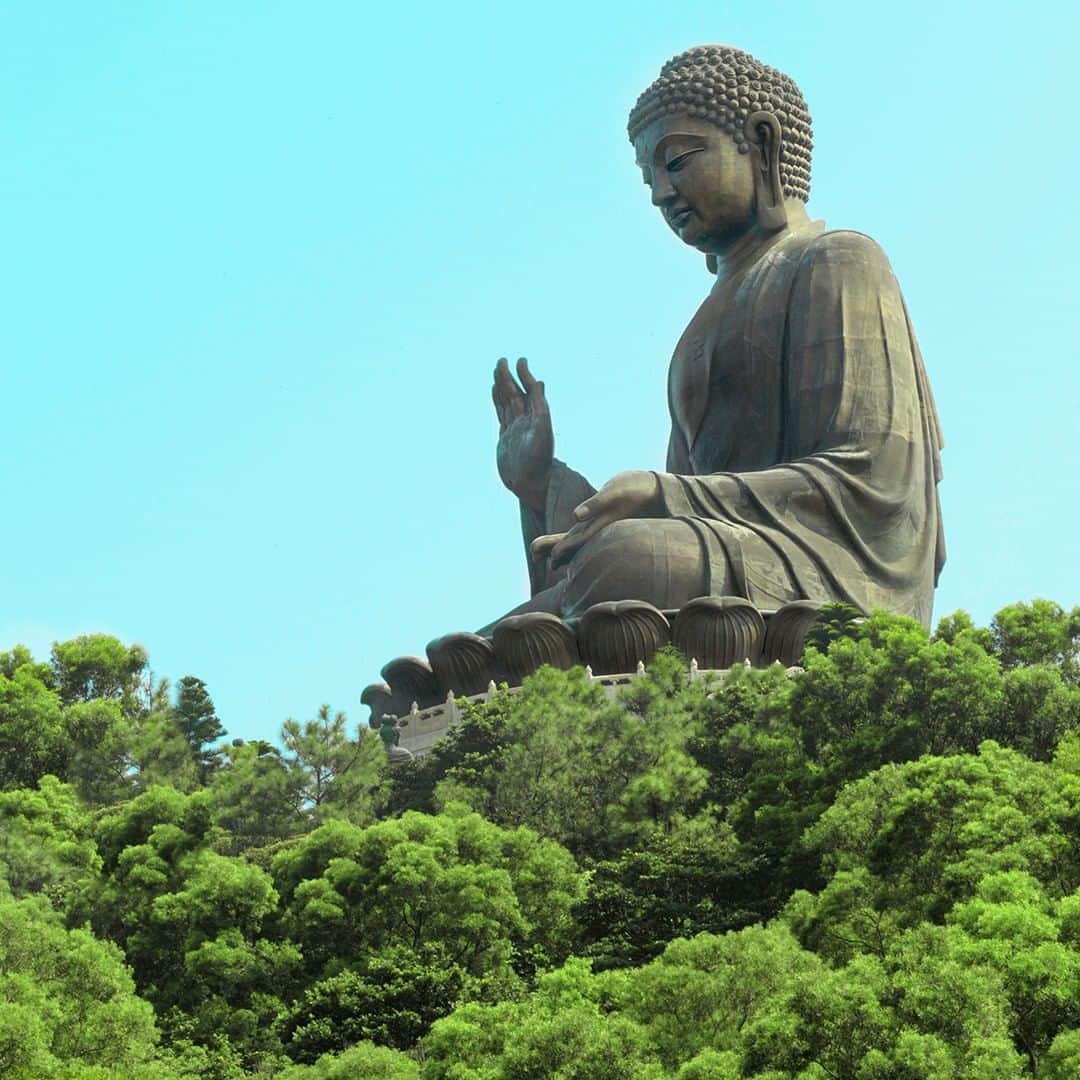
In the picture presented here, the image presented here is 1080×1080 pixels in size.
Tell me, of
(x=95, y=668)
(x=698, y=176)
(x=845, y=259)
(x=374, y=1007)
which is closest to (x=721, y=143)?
(x=698, y=176)

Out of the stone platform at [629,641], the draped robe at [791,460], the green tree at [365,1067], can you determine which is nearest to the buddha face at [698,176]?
the draped robe at [791,460]

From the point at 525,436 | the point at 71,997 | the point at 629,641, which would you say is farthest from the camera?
the point at 525,436

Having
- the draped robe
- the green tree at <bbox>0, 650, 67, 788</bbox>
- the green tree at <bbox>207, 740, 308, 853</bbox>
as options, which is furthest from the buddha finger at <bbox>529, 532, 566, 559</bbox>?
the green tree at <bbox>207, 740, 308, 853</bbox>

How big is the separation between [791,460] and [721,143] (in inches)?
145

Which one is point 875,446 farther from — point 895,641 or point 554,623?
point 895,641

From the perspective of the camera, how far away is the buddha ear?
3397cm

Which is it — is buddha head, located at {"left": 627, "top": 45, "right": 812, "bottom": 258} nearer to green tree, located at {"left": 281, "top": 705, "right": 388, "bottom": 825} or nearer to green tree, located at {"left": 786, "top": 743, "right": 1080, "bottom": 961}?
green tree, located at {"left": 281, "top": 705, "right": 388, "bottom": 825}

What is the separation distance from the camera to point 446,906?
2134cm

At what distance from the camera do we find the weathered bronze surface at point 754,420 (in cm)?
3119

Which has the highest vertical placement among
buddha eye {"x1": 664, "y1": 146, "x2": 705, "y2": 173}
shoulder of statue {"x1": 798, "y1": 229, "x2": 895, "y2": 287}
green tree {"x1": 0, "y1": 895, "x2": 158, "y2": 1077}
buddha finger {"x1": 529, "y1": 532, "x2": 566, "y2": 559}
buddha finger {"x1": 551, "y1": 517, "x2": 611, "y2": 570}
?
buddha eye {"x1": 664, "y1": 146, "x2": 705, "y2": 173}

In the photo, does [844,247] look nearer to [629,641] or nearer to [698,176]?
[698,176]

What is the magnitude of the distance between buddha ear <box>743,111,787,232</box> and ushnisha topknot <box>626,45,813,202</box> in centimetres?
8

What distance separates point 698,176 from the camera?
33.9m

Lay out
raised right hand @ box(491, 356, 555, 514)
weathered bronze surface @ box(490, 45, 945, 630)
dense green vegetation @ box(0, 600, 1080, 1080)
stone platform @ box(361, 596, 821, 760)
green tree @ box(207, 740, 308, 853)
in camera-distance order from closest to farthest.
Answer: dense green vegetation @ box(0, 600, 1080, 1080) < green tree @ box(207, 740, 308, 853) < stone platform @ box(361, 596, 821, 760) < weathered bronze surface @ box(490, 45, 945, 630) < raised right hand @ box(491, 356, 555, 514)
